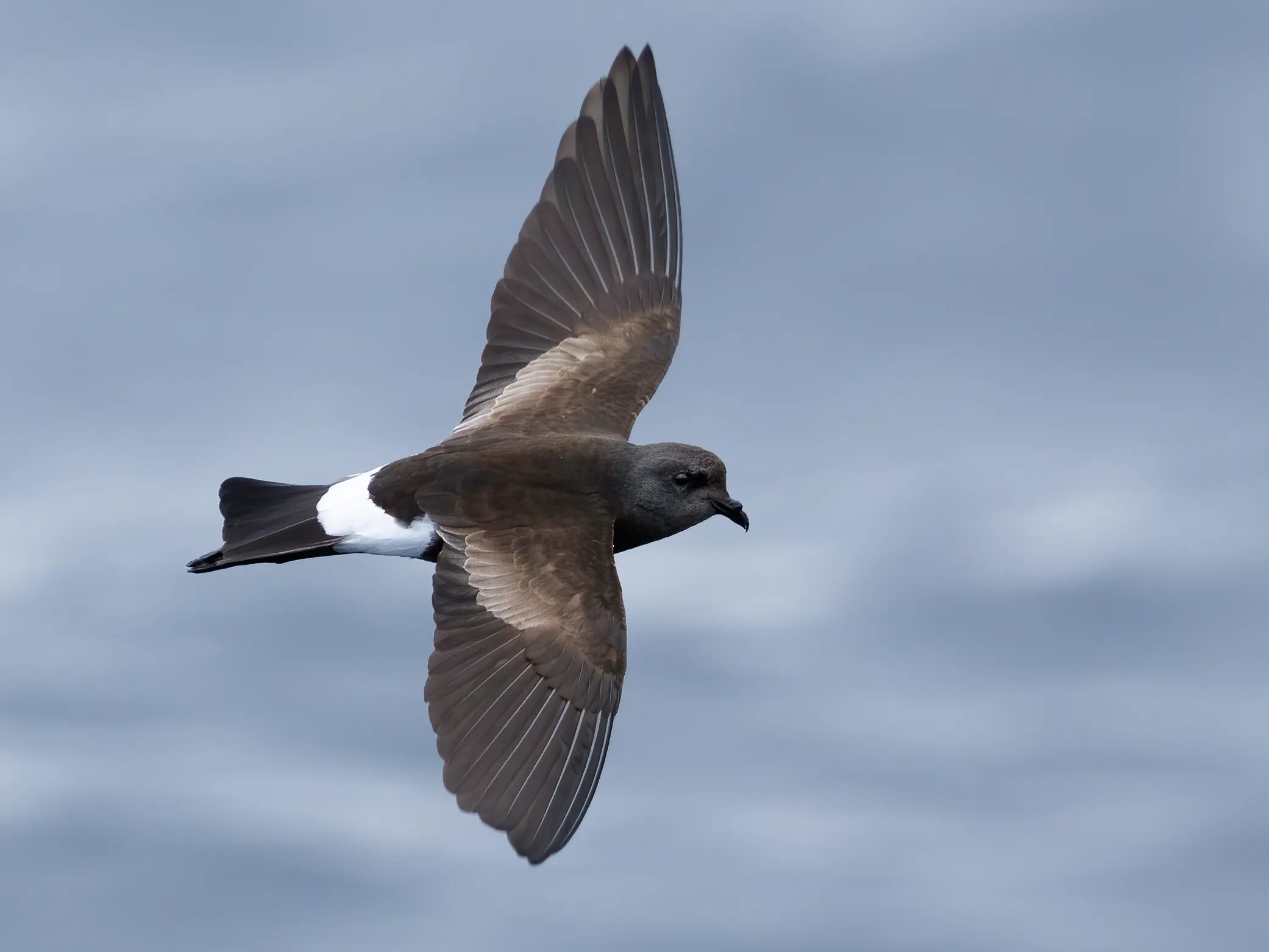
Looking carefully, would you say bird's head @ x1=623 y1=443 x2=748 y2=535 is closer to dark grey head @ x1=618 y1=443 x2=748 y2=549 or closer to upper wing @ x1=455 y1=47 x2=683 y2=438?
dark grey head @ x1=618 y1=443 x2=748 y2=549

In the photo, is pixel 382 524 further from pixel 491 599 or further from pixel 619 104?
pixel 619 104

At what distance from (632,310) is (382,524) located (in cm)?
246

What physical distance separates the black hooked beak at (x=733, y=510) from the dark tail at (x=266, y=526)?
1.99 meters

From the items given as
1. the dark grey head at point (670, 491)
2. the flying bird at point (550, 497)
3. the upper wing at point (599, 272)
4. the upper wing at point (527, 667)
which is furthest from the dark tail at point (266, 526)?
the dark grey head at point (670, 491)

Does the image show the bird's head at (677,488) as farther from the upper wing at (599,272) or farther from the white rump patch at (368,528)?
the white rump patch at (368,528)

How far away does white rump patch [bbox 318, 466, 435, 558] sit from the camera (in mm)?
10539

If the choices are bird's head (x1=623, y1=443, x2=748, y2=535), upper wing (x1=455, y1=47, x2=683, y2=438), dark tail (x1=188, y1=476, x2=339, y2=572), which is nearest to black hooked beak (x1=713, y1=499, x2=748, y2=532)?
bird's head (x1=623, y1=443, x2=748, y2=535)

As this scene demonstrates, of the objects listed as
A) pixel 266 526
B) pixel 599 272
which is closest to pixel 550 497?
pixel 266 526

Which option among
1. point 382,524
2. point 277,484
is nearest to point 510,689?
point 382,524

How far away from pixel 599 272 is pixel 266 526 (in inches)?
104

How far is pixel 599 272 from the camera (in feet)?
40.3

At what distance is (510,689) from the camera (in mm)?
9734

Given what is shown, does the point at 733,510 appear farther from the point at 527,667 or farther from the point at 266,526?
the point at 266,526

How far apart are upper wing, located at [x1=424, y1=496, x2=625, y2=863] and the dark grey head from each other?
10.5 inches
